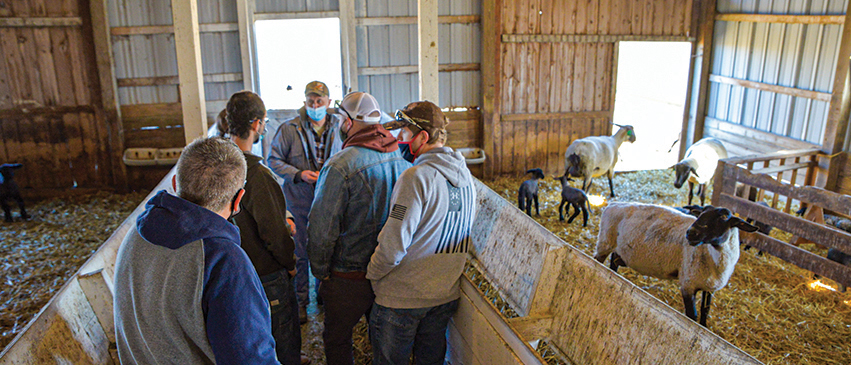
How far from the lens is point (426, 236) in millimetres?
3031

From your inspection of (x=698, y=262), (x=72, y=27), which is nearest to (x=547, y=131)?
(x=698, y=262)

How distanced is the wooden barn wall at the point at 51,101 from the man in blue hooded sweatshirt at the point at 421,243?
25.6 ft

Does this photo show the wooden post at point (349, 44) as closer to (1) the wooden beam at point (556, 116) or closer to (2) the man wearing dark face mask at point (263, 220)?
(1) the wooden beam at point (556, 116)

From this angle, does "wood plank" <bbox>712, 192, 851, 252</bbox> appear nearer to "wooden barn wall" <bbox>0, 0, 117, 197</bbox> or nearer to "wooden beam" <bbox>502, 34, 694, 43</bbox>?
"wooden beam" <bbox>502, 34, 694, 43</bbox>

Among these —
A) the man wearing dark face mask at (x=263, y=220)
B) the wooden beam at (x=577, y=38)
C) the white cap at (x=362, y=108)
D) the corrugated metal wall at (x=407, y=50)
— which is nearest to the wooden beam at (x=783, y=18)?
the wooden beam at (x=577, y=38)

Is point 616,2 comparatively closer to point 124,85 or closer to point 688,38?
point 688,38

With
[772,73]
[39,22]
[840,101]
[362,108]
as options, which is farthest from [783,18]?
[39,22]

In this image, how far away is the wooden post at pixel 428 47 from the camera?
786cm

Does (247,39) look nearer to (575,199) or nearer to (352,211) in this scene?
(575,199)

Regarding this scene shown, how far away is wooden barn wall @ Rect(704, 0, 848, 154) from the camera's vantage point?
324 inches

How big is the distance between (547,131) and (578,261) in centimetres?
744

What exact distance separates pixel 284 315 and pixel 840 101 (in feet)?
27.4

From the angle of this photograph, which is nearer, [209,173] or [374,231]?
Answer: [209,173]

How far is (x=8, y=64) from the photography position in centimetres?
→ 848
